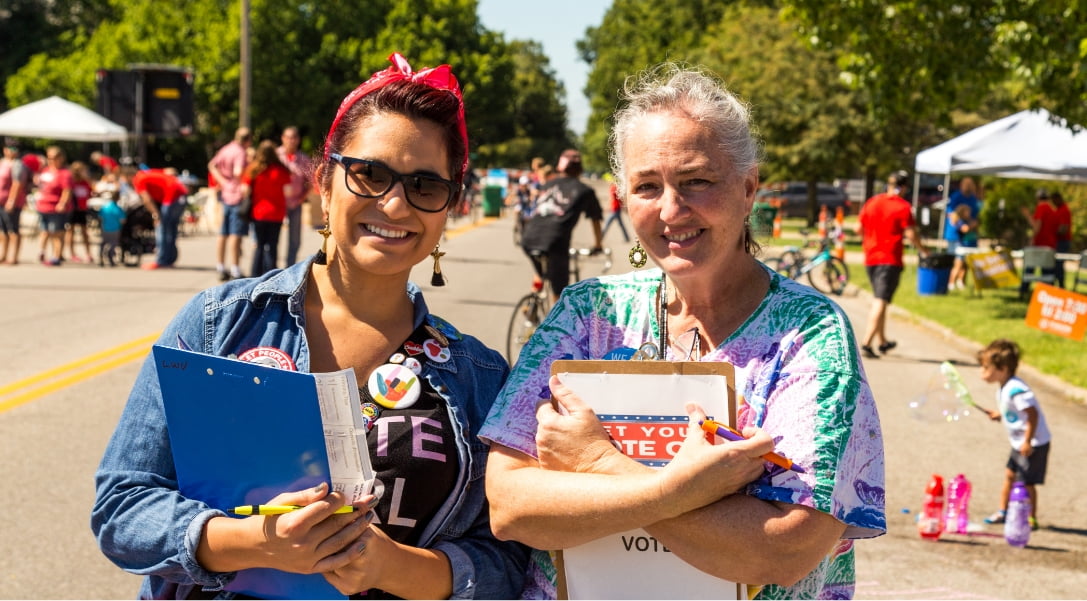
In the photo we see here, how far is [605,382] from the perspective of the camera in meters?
2.04

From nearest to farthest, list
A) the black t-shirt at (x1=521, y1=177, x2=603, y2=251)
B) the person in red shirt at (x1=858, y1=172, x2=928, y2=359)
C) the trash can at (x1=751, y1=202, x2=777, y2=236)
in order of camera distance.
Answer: the trash can at (x1=751, y1=202, x2=777, y2=236), the black t-shirt at (x1=521, y1=177, x2=603, y2=251), the person in red shirt at (x1=858, y1=172, x2=928, y2=359)

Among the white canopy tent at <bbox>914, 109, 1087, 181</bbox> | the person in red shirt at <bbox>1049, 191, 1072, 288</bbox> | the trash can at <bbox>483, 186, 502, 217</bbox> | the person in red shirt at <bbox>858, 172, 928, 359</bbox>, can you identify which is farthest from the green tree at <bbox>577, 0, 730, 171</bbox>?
the person in red shirt at <bbox>858, 172, 928, 359</bbox>

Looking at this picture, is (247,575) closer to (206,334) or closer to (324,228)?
(206,334)

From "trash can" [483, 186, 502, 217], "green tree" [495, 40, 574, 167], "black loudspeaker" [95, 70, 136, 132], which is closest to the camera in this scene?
"black loudspeaker" [95, 70, 136, 132]

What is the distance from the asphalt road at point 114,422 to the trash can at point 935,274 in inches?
159

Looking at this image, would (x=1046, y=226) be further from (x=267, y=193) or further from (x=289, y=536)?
(x=289, y=536)

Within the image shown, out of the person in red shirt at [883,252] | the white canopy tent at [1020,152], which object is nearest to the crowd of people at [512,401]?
the person in red shirt at [883,252]

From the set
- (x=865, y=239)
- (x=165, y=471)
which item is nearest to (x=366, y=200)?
(x=165, y=471)

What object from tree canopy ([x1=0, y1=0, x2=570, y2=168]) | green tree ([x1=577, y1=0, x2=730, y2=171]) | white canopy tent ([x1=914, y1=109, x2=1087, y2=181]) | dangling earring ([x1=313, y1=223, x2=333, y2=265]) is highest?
green tree ([x1=577, y1=0, x2=730, y2=171])

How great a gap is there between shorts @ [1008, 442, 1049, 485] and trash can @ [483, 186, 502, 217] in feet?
130

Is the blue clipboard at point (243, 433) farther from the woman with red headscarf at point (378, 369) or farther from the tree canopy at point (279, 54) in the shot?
the tree canopy at point (279, 54)

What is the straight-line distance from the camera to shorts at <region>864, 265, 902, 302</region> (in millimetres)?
12977

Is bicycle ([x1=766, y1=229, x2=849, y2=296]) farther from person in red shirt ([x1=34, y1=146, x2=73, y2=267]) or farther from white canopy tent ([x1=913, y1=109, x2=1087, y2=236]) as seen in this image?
person in red shirt ([x1=34, y1=146, x2=73, y2=267])

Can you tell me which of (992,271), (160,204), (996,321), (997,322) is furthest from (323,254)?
(992,271)
